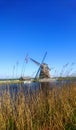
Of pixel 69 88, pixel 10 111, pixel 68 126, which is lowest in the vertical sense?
pixel 68 126

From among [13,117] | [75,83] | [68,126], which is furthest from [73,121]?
[75,83]

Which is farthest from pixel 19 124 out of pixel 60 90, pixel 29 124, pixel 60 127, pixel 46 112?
pixel 60 90

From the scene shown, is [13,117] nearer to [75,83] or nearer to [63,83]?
[63,83]

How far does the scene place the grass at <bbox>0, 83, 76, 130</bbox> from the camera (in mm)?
5199

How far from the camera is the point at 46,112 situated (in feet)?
20.9

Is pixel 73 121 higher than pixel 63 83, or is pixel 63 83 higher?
pixel 63 83

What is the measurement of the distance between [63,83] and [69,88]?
248 millimetres

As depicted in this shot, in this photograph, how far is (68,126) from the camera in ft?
18.6

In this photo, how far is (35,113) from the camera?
593 cm

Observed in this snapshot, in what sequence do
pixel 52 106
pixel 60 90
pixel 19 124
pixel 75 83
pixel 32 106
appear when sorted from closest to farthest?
pixel 19 124 < pixel 32 106 < pixel 52 106 < pixel 60 90 < pixel 75 83

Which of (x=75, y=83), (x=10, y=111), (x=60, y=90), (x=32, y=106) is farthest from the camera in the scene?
(x=75, y=83)

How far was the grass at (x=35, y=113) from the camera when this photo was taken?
5.20 m

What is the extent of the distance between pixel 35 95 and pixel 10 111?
56.3 inches

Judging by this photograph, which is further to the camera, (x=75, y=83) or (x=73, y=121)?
(x=75, y=83)
